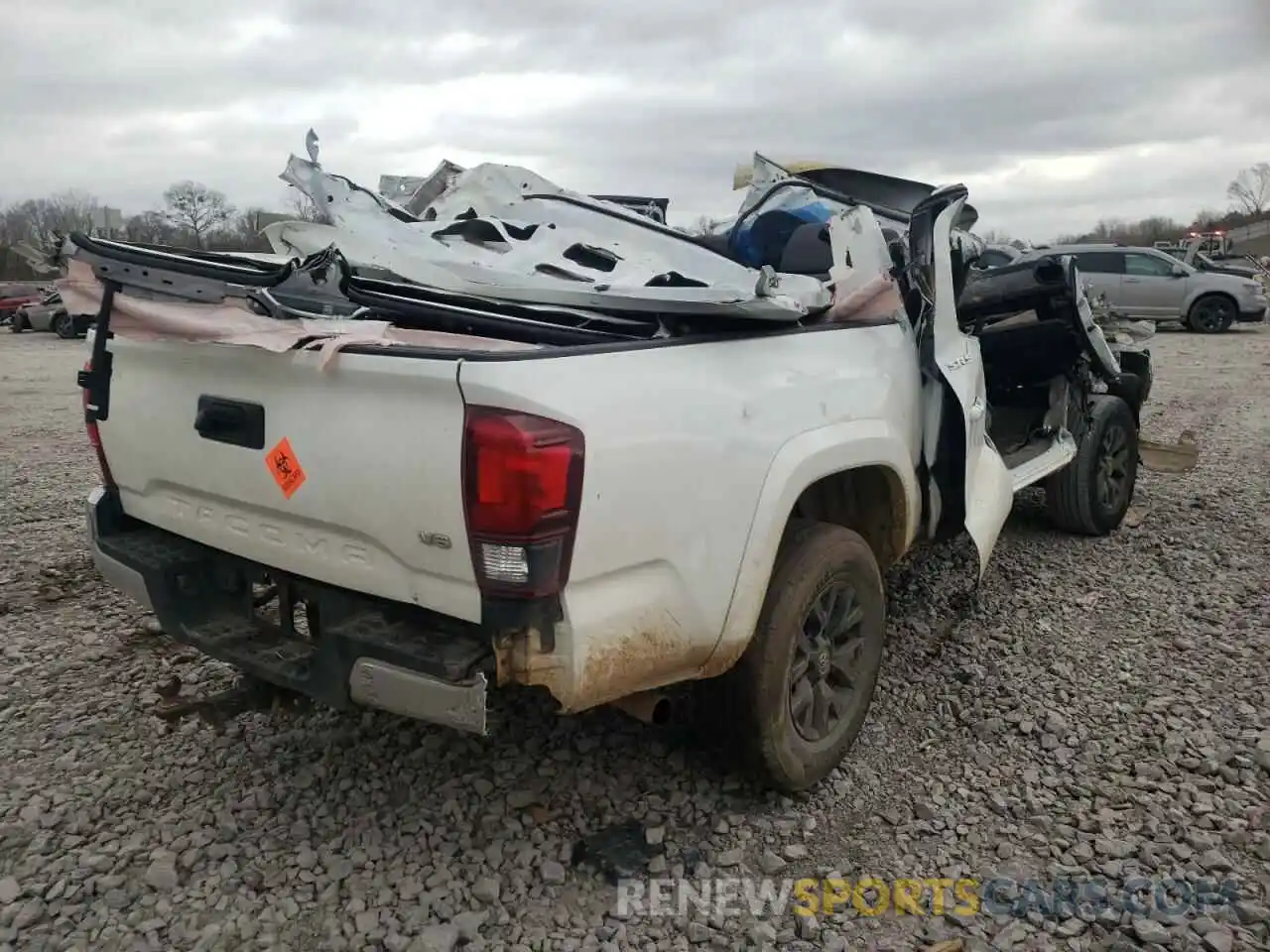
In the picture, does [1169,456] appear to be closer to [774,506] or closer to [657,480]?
[774,506]

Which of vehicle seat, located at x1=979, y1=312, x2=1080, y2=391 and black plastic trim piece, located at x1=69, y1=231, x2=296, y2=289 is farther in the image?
vehicle seat, located at x1=979, y1=312, x2=1080, y2=391

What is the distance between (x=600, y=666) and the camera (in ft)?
7.59

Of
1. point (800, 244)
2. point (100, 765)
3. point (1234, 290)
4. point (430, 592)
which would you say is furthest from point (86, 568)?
point (1234, 290)

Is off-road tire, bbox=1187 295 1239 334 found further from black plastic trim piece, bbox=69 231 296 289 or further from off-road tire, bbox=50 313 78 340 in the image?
off-road tire, bbox=50 313 78 340

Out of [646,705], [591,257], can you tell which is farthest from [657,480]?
[591,257]

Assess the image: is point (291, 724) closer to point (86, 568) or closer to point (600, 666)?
point (600, 666)

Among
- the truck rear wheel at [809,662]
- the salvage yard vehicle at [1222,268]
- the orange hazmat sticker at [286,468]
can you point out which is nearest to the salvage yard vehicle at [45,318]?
the orange hazmat sticker at [286,468]

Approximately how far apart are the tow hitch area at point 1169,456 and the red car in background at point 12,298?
103 ft

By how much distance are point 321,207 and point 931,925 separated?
3.12 m

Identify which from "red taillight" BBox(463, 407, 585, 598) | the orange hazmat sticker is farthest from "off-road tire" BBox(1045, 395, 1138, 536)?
the orange hazmat sticker

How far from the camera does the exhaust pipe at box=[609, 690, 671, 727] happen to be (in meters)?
2.62

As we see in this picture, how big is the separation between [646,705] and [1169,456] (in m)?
5.34

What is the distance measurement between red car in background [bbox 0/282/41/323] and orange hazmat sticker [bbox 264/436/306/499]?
3205 cm

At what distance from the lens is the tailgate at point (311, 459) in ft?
7.32
